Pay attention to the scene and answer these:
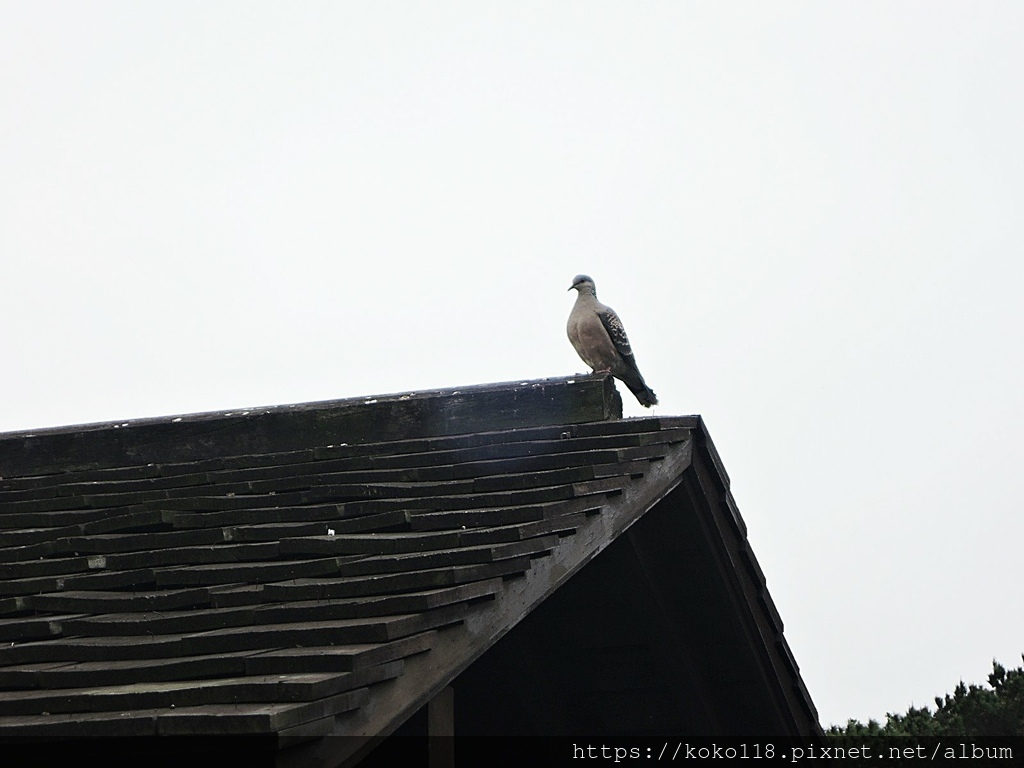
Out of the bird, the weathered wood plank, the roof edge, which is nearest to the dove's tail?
the bird

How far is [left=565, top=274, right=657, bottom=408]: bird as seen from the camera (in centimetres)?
575

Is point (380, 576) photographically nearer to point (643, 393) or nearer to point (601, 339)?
point (601, 339)

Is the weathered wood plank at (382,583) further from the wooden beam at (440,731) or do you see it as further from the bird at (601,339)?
the bird at (601,339)

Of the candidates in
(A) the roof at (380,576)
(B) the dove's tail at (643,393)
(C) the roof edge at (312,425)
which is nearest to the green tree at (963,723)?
(A) the roof at (380,576)

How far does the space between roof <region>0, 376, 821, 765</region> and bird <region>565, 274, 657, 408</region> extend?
1066 mm

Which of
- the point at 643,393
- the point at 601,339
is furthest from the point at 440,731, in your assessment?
the point at 643,393

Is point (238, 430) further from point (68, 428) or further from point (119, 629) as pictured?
point (119, 629)

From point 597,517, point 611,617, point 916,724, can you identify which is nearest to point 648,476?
point 597,517

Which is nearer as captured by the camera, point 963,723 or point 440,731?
point 440,731

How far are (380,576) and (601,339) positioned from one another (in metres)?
2.96

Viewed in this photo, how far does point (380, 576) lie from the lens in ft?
9.89

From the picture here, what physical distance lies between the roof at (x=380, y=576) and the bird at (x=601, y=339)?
3.50 feet

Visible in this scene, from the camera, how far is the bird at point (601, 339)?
5754 mm

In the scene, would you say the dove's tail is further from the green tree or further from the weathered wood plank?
the weathered wood plank
